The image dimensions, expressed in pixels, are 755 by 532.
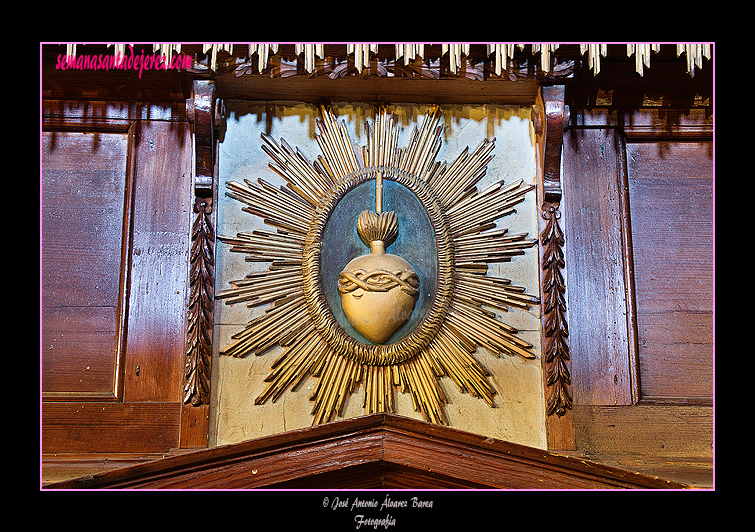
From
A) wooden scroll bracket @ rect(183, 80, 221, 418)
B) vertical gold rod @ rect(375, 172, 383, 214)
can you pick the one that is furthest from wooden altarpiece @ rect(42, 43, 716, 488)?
vertical gold rod @ rect(375, 172, 383, 214)

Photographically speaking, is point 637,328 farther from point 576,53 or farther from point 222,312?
point 222,312

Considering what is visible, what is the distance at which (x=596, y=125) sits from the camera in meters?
3.24

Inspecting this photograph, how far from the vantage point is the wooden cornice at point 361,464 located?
2.36 meters

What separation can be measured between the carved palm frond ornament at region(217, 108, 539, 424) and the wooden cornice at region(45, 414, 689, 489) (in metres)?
0.54

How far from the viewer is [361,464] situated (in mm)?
2371

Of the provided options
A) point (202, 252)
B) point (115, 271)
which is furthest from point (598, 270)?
point (115, 271)

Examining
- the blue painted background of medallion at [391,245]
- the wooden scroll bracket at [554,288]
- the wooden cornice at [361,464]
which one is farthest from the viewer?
the blue painted background of medallion at [391,245]

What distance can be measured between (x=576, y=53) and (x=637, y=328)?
3.42 ft

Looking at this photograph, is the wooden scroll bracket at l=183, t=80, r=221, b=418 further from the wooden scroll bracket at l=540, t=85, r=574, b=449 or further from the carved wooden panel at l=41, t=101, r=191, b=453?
the wooden scroll bracket at l=540, t=85, r=574, b=449

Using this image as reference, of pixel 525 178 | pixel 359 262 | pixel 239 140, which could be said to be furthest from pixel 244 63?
pixel 525 178

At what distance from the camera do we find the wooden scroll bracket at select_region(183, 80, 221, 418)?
2.93 m

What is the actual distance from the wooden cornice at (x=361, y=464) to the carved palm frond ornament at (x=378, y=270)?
0.54m

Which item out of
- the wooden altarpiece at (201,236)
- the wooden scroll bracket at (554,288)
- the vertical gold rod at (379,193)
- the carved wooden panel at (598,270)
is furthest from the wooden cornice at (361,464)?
the vertical gold rod at (379,193)

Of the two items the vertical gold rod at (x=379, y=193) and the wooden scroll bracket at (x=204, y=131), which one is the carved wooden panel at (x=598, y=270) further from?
the wooden scroll bracket at (x=204, y=131)
